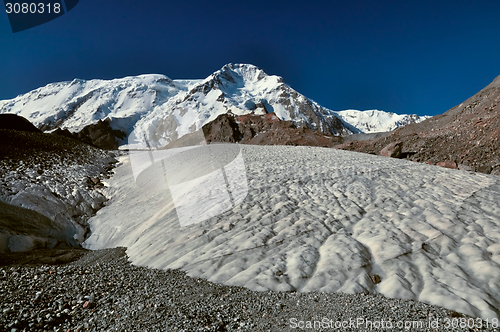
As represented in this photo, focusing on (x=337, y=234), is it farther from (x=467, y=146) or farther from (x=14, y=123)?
(x=14, y=123)

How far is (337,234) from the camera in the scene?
8336 mm

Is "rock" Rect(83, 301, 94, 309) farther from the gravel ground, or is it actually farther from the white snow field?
the white snow field

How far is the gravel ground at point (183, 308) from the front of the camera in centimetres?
445

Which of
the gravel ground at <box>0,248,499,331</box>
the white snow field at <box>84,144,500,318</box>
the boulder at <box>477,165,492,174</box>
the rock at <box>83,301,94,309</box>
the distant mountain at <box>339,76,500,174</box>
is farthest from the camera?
the distant mountain at <box>339,76,500,174</box>

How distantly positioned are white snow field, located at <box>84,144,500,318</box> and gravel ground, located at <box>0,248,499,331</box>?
42 centimetres

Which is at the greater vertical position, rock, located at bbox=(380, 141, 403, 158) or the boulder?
rock, located at bbox=(380, 141, 403, 158)

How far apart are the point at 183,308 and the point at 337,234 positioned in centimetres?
550

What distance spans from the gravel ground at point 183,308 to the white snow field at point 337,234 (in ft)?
1.38

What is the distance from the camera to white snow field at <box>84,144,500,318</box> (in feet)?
19.0

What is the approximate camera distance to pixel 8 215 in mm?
10367

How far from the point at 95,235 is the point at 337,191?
39.7ft

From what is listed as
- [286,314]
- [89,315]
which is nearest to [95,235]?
[89,315]

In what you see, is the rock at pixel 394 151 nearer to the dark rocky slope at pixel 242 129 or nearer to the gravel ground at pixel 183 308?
the gravel ground at pixel 183 308

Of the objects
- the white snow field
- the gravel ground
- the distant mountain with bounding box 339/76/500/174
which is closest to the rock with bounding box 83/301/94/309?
the gravel ground
